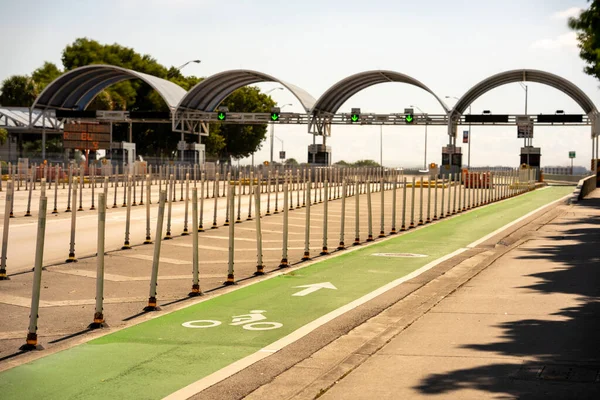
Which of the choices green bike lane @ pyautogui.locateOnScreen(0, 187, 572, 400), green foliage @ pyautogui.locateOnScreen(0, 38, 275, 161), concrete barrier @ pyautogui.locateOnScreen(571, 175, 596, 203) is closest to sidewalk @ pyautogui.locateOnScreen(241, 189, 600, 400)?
green bike lane @ pyautogui.locateOnScreen(0, 187, 572, 400)

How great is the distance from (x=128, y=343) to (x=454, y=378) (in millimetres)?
3423

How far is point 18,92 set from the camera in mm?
103188

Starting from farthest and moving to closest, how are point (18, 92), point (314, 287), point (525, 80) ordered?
1. point (18, 92)
2. point (525, 80)
3. point (314, 287)

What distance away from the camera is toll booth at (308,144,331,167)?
7674 cm

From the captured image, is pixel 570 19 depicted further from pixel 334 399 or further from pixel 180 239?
pixel 334 399

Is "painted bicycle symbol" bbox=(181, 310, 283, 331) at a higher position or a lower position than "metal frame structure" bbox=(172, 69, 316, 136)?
lower

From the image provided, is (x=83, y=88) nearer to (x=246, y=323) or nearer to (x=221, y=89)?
(x=221, y=89)

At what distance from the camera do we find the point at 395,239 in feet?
72.9

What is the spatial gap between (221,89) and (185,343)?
69.4 metres

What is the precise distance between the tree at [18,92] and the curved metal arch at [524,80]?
159 feet

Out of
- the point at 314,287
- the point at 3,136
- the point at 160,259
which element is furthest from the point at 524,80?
the point at 314,287

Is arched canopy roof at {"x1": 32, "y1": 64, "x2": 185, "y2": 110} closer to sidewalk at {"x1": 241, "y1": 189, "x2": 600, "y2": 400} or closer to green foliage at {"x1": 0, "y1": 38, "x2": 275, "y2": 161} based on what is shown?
green foliage at {"x1": 0, "y1": 38, "x2": 275, "y2": 161}

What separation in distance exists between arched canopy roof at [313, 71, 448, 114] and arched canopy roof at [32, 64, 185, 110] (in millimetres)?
11853

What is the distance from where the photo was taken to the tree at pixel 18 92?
102812 mm
